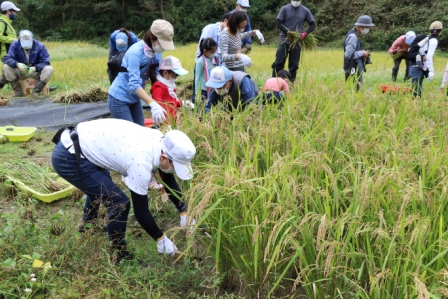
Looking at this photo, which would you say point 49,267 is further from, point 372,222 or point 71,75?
point 71,75

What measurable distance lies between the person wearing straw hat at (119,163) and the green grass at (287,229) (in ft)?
0.43

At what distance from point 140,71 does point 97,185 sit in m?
1.32

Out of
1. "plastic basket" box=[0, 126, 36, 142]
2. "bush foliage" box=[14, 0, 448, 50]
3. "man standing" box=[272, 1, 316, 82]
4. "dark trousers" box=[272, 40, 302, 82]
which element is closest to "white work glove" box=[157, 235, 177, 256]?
"plastic basket" box=[0, 126, 36, 142]

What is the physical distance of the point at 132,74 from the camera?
355 cm

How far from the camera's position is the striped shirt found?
4.95 meters

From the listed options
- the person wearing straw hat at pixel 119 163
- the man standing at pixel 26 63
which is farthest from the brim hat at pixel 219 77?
the man standing at pixel 26 63

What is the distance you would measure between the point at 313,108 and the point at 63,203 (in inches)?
76.7

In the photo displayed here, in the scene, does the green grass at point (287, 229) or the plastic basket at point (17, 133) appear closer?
the green grass at point (287, 229)

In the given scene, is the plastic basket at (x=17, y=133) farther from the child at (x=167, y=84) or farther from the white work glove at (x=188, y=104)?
the white work glove at (x=188, y=104)

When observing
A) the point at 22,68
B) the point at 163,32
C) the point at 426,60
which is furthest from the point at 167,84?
the point at 22,68

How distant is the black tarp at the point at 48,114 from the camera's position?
19.2 ft

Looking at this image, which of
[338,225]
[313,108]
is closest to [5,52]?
[313,108]

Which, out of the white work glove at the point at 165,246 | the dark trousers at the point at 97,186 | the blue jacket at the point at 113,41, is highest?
the blue jacket at the point at 113,41

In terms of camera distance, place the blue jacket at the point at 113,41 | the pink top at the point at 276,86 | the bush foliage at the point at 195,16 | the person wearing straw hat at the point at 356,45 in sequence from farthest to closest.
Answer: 1. the bush foliage at the point at 195,16
2. the person wearing straw hat at the point at 356,45
3. the blue jacket at the point at 113,41
4. the pink top at the point at 276,86
